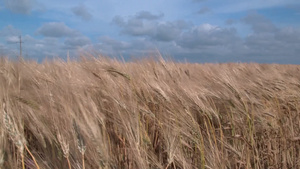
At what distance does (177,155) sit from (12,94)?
102cm

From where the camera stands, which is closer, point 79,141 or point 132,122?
point 79,141

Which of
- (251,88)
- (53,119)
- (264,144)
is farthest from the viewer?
(251,88)

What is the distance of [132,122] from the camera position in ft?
4.59

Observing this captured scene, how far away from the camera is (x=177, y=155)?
148cm

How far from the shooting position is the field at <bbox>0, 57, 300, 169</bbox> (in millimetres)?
1168

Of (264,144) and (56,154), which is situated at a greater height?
(56,154)

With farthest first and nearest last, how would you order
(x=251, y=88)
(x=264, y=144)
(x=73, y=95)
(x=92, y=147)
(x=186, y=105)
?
1. (x=251, y=88)
2. (x=264, y=144)
3. (x=186, y=105)
4. (x=73, y=95)
5. (x=92, y=147)

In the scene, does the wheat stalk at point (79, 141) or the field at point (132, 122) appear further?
the field at point (132, 122)

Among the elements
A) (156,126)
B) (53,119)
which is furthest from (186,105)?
(53,119)

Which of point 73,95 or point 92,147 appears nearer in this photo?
point 92,147

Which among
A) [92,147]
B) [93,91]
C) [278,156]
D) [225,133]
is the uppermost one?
[93,91]

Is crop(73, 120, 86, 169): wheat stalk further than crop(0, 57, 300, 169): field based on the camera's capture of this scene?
No

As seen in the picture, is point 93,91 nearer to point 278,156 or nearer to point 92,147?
point 92,147

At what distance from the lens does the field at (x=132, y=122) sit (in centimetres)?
117
